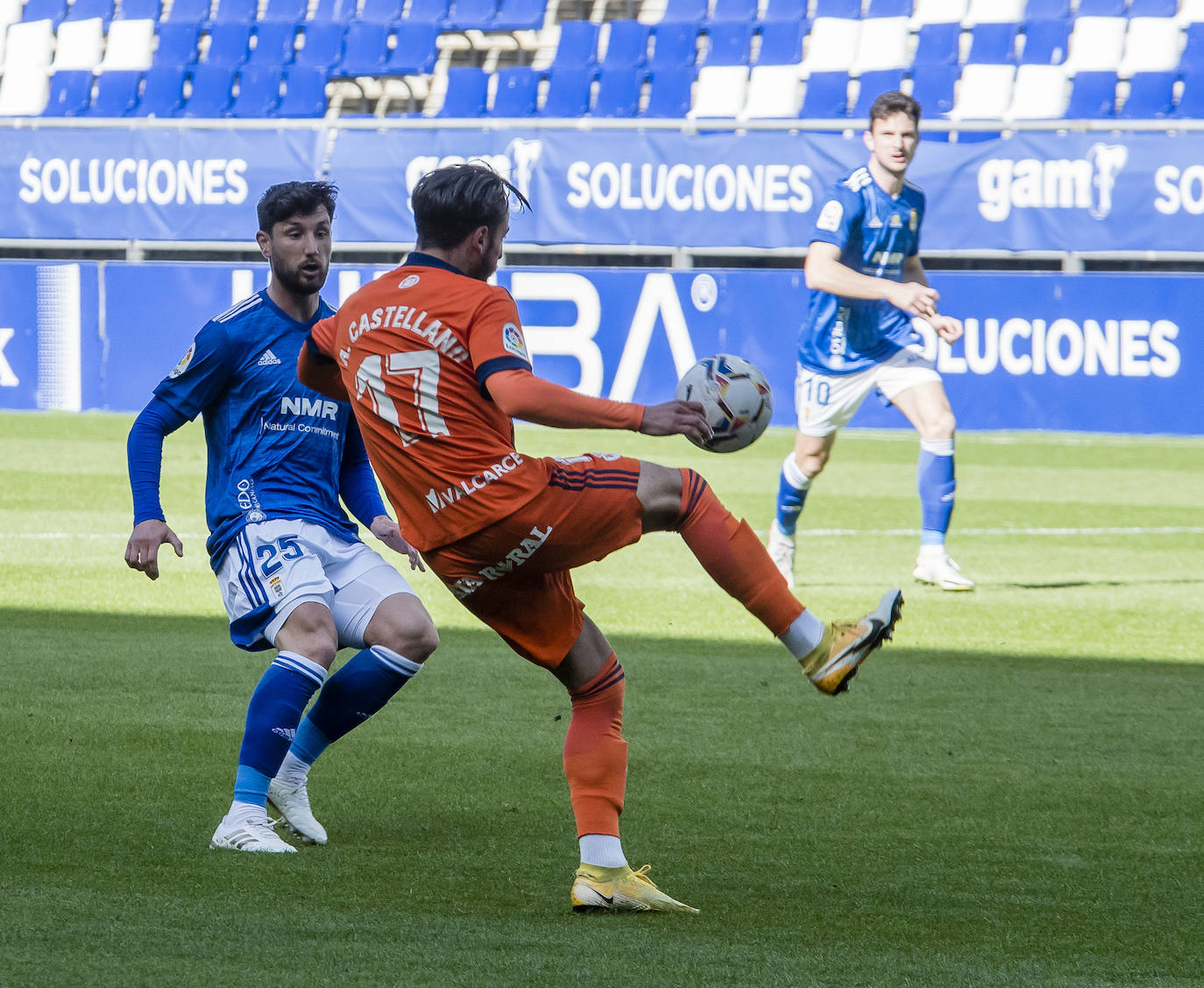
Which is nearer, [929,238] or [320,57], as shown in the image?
[929,238]

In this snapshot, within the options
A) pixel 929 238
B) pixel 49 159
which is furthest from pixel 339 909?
pixel 49 159

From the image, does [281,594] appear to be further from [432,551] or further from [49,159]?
[49,159]

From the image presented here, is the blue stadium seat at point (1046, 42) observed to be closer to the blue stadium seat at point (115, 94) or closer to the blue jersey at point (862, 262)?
the blue stadium seat at point (115, 94)

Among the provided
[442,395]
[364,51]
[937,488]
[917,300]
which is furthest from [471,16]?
[442,395]

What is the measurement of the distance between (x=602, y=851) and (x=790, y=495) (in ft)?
17.9

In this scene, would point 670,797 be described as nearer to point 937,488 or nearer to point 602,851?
point 602,851

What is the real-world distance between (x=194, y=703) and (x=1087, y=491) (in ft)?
30.1

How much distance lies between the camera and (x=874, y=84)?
21531 mm

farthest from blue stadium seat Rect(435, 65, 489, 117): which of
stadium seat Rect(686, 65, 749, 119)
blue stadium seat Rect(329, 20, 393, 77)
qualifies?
stadium seat Rect(686, 65, 749, 119)

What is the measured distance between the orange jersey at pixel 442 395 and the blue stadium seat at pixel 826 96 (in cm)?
1866

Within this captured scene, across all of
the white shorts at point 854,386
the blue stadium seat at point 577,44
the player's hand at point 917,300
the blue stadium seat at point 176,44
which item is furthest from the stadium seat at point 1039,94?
the player's hand at point 917,300

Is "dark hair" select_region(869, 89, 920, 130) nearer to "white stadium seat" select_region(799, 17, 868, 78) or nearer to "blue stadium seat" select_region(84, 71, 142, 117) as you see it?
"white stadium seat" select_region(799, 17, 868, 78)

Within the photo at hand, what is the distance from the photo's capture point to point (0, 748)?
5316 millimetres

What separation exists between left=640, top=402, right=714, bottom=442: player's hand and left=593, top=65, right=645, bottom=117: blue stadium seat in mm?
19270
